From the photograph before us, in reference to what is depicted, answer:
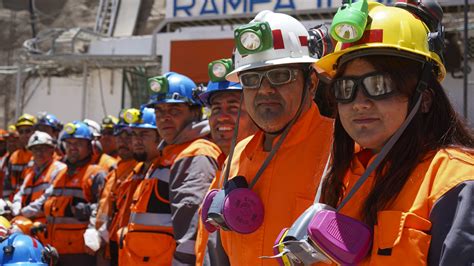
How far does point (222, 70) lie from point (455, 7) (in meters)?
8.48

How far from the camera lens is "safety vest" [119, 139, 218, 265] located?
4.99 meters

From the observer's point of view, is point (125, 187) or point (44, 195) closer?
point (125, 187)

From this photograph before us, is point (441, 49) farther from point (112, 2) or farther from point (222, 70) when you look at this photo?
point (112, 2)

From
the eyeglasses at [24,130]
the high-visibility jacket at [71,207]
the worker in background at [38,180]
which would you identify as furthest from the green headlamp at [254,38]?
the eyeglasses at [24,130]

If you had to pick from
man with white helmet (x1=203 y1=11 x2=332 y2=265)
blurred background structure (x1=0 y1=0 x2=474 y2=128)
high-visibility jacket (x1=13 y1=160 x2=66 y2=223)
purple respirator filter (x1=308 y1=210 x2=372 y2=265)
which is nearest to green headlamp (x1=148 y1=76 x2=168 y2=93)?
man with white helmet (x1=203 y1=11 x2=332 y2=265)

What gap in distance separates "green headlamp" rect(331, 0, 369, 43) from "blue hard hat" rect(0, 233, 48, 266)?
3014 mm

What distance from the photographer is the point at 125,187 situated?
643cm

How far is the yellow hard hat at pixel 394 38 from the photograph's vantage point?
6.75 feet

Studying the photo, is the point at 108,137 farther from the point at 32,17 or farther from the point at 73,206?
the point at 32,17

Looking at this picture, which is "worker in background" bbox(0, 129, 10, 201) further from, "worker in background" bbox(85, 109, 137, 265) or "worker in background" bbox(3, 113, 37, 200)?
"worker in background" bbox(85, 109, 137, 265)

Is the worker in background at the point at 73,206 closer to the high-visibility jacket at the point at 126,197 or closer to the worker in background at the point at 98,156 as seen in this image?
the worker in background at the point at 98,156

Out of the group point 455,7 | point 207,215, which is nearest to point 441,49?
point 207,215

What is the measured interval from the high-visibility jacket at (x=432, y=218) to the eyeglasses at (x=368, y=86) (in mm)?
263

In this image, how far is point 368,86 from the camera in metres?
2.10
